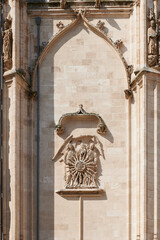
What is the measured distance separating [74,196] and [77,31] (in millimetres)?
4133

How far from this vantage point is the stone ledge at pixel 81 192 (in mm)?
25594

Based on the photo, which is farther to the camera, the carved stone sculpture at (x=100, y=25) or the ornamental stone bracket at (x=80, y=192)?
the carved stone sculpture at (x=100, y=25)

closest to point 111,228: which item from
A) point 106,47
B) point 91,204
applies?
point 91,204

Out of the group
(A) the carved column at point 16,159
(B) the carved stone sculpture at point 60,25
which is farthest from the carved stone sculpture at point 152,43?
(A) the carved column at point 16,159

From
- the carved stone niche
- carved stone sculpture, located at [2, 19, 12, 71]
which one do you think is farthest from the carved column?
the carved stone niche

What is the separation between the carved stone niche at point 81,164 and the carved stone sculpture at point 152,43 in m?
2.31

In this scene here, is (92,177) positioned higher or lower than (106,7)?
lower

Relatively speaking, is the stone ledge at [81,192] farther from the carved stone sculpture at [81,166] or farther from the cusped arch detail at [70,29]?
the cusped arch detail at [70,29]

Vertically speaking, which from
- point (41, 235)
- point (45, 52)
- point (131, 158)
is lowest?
point (41, 235)

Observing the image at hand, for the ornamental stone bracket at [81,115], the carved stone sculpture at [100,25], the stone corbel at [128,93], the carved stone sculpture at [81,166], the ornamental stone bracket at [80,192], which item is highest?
the carved stone sculpture at [100,25]

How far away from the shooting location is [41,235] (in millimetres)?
25500

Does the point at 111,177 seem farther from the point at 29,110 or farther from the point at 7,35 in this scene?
the point at 7,35

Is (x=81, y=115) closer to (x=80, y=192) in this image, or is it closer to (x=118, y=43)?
(x=80, y=192)

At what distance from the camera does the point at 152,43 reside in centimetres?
2594
